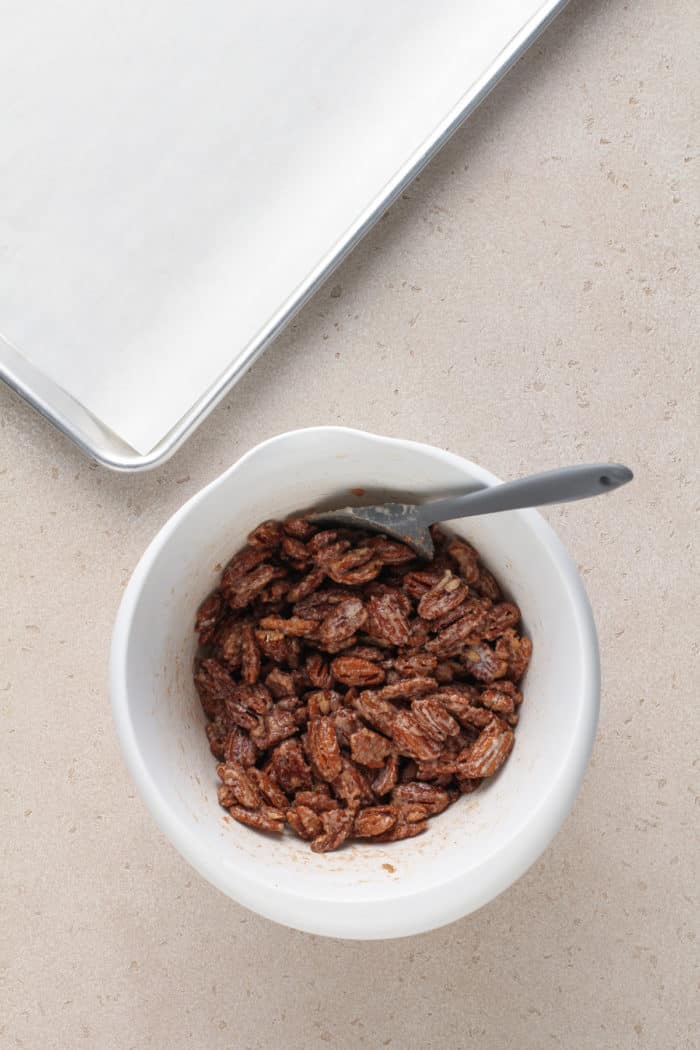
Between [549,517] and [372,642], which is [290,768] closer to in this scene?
[372,642]

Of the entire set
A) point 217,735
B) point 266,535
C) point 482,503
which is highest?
point 482,503

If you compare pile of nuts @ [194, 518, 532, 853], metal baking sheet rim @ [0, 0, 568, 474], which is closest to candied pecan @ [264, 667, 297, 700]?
pile of nuts @ [194, 518, 532, 853]

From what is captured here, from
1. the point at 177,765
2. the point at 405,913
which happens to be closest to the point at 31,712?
the point at 177,765

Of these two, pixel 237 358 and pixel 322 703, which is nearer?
pixel 322 703

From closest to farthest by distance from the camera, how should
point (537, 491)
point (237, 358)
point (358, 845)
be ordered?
point (537, 491) → point (358, 845) → point (237, 358)

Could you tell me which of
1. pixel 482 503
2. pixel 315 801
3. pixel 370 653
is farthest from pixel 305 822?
pixel 482 503

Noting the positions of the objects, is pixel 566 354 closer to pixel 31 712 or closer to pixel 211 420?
pixel 211 420
